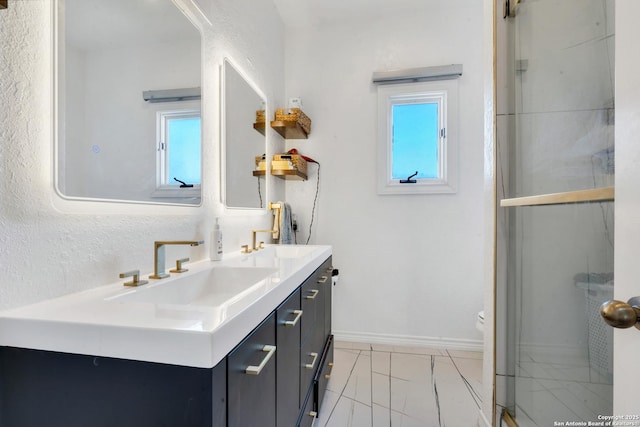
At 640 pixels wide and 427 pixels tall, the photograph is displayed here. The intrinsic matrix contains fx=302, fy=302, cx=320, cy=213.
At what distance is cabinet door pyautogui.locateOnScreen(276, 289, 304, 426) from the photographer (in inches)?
35.8

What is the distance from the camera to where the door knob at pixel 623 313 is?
1.60ft

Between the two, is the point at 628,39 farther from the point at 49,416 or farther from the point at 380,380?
the point at 380,380

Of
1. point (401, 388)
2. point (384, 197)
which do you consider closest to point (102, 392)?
point (401, 388)

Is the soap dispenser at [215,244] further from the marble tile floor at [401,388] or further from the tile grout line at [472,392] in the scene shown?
the tile grout line at [472,392]

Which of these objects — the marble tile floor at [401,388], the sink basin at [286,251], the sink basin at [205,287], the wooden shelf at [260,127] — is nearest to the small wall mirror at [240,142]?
the wooden shelf at [260,127]

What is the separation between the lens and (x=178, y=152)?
1229 mm

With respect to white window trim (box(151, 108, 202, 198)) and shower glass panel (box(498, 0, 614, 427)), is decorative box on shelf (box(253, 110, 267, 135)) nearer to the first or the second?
white window trim (box(151, 108, 202, 198))

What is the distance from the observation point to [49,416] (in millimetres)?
619

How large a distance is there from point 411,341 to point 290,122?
1984 millimetres

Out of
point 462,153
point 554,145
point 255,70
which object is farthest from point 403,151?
point 554,145

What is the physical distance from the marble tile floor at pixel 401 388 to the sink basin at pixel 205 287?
938 mm

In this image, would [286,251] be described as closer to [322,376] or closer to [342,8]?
[322,376]

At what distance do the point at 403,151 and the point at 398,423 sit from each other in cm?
188

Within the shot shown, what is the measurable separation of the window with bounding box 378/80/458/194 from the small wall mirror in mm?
1003
